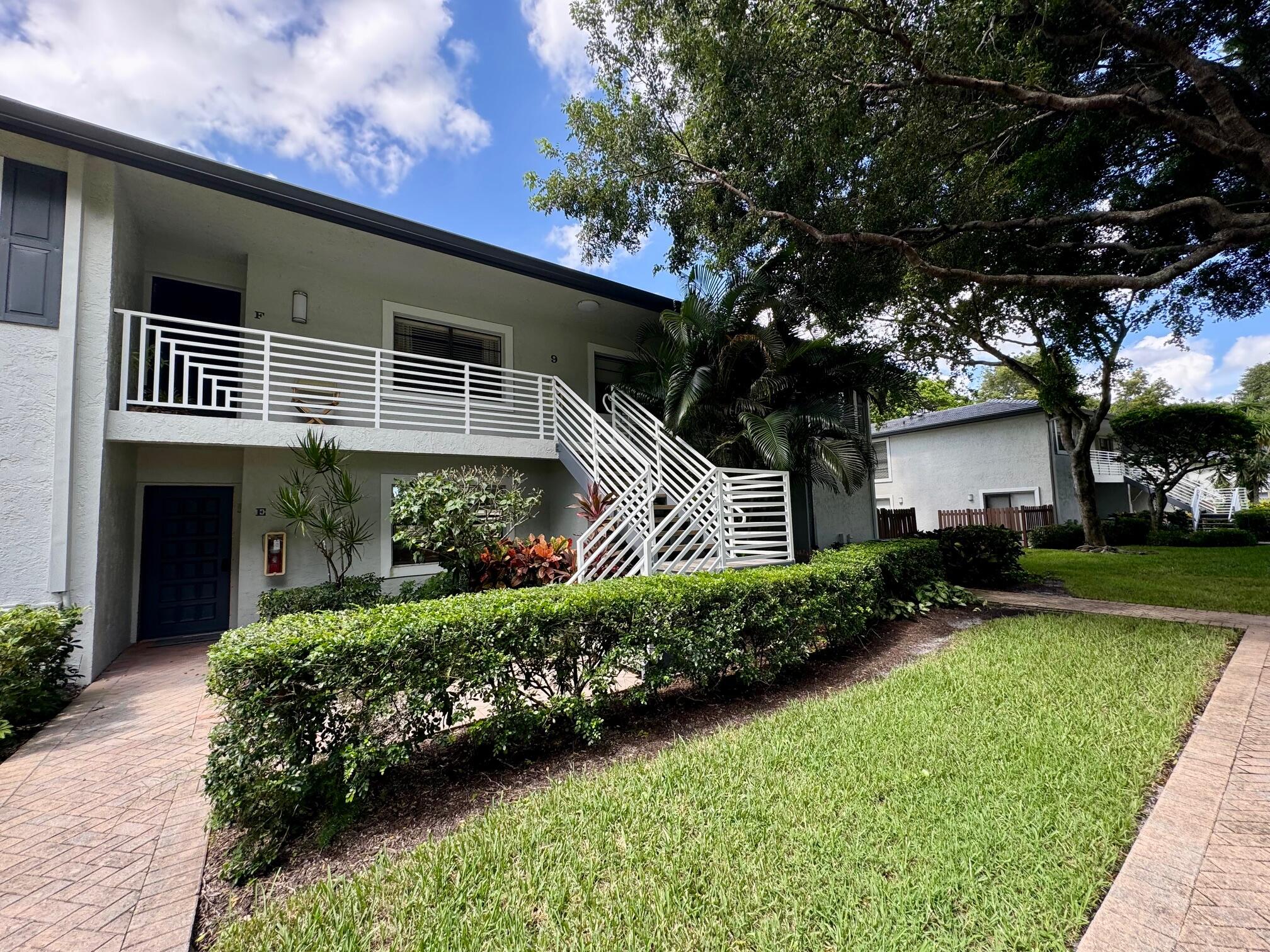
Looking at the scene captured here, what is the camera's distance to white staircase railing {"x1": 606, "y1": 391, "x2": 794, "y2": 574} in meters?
7.38

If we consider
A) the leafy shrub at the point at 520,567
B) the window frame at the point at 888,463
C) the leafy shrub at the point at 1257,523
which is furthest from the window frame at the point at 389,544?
the leafy shrub at the point at 1257,523

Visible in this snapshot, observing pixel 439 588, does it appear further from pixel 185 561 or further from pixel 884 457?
pixel 884 457

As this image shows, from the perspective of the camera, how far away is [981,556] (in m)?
10.4

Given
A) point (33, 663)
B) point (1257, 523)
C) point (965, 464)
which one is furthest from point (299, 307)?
point (1257, 523)

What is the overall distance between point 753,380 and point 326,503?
7552mm

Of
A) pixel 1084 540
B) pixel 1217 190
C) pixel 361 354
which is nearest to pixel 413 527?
pixel 361 354

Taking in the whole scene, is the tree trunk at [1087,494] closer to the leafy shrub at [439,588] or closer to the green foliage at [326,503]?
the leafy shrub at [439,588]

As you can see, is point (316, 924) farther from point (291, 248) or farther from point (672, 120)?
point (672, 120)

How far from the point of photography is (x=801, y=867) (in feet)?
8.17

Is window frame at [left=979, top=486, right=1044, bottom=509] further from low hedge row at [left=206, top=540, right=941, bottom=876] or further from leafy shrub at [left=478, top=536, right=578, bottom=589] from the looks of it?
leafy shrub at [left=478, top=536, right=578, bottom=589]

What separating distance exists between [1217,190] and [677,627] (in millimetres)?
11911

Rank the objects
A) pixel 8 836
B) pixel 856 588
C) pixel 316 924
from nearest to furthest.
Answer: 1. pixel 316 924
2. pixel 8 836
3. pixel 856 588

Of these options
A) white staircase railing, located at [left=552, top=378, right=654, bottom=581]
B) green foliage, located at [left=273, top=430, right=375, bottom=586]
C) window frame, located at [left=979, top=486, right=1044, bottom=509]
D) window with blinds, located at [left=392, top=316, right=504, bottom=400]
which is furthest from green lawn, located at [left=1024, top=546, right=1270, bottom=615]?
green foliage, located at [left=273, top=430, right=375, bottom=586]

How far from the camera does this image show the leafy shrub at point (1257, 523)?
1925 centimetres
